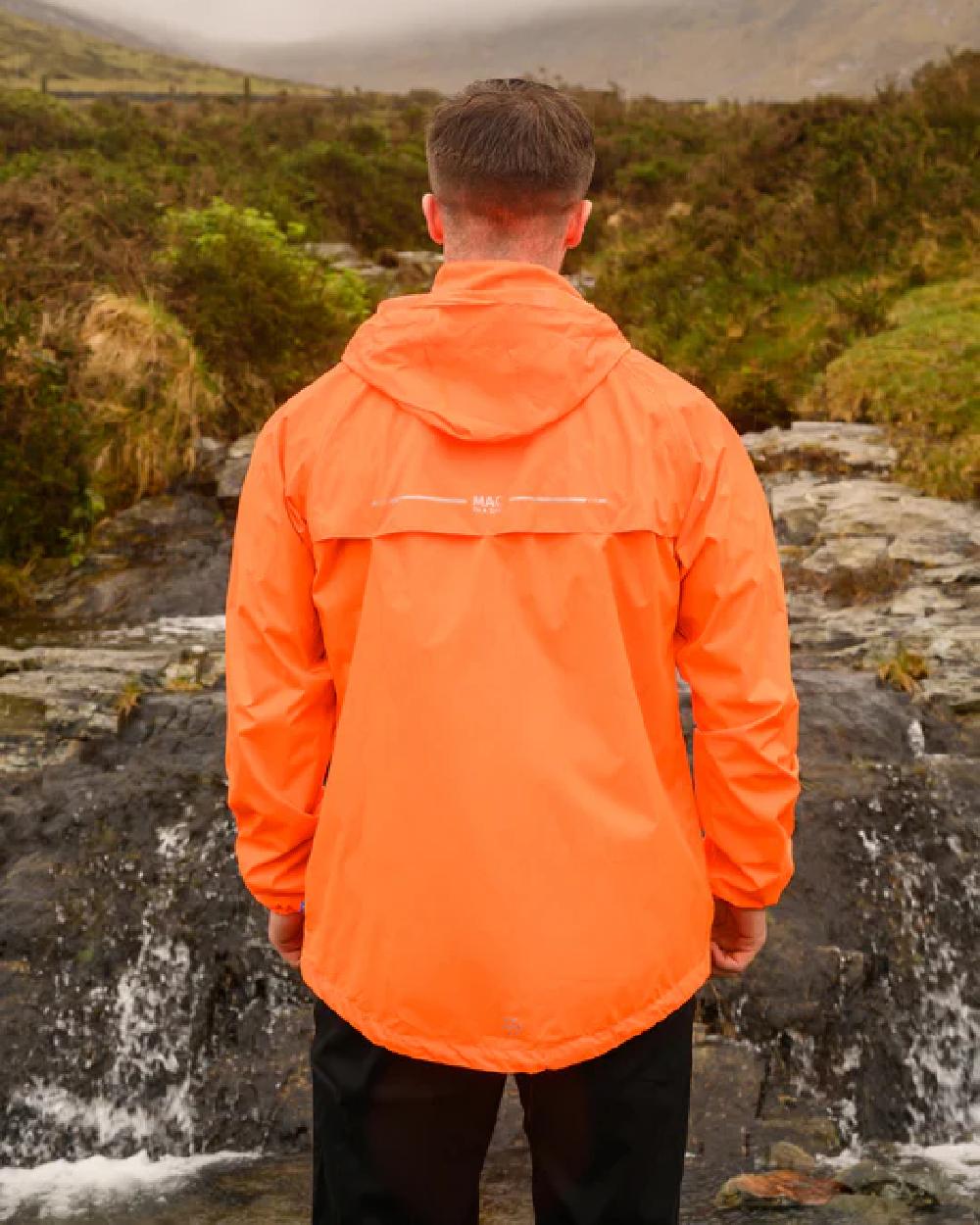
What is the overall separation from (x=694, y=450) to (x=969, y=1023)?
153 inches

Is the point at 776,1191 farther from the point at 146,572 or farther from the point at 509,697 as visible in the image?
the point at 146,572

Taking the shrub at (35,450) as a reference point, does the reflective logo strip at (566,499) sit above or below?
above

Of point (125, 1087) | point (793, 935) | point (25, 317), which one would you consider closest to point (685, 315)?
point (25, 317)

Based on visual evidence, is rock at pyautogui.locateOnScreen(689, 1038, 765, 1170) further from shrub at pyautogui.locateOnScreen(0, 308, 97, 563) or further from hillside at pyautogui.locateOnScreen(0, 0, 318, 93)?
hillside at pyautogui.locateOnScreen(0, 0, 318, 93)

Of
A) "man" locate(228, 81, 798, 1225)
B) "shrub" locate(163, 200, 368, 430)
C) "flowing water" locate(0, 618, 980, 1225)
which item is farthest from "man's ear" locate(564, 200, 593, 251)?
"shrub" locate(163, 200, 368, 430)

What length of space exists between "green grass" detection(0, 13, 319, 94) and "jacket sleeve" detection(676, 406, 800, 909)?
236 ft

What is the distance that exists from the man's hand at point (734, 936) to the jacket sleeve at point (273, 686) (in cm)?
82

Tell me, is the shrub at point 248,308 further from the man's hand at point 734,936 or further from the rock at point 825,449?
the man's hand at point 734,936

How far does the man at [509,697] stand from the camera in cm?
188

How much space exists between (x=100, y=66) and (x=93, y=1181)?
348 ft

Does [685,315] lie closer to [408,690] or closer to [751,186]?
[751,186]

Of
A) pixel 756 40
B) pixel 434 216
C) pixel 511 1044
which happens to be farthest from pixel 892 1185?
pixel 756 40

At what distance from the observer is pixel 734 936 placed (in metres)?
2.26

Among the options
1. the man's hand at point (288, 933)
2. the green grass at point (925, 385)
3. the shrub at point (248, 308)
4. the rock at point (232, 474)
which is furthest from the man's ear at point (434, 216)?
the shrub at point (248, 308)
